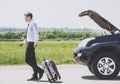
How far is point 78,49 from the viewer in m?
13.5

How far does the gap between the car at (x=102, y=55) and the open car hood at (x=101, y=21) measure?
407 millimetres

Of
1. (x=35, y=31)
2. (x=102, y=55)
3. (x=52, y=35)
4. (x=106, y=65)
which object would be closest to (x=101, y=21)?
(x=102, y=55)

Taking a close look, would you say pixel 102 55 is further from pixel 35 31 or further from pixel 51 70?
pixel 35 31

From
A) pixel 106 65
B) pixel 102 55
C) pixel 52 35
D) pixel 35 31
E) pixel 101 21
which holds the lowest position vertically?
pixel 52 35

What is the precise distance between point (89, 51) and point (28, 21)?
1883 millimetres

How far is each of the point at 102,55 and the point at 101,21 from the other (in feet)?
3.52

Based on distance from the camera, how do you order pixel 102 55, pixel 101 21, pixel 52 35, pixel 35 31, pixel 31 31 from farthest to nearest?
1. pixel 52 35
2. pixel 101 21
3. pixel 102 55
4. pixel 31 31
5. pixel 35 31

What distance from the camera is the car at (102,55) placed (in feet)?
42.9

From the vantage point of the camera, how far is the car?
13070 millimetres

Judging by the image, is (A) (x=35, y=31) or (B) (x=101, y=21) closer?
(A) (x=35, y=31)

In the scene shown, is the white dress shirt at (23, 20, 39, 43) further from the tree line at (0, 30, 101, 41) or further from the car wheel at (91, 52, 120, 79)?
the tree line at (0, 30, 101, 41)

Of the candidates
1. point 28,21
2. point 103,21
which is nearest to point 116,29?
point 103,21

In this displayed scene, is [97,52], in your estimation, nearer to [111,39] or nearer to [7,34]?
[111,39]

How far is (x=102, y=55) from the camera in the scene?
43.3ft
